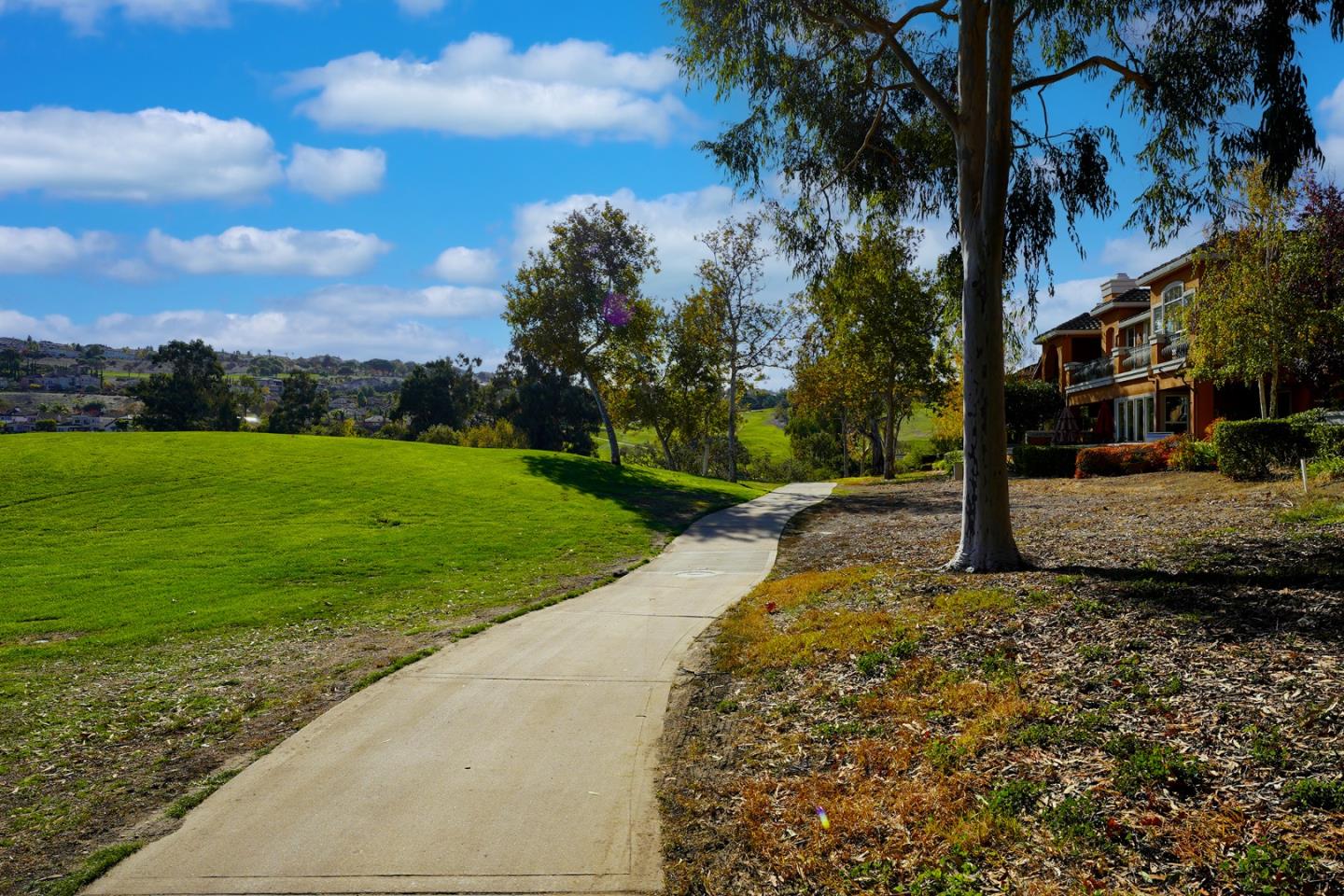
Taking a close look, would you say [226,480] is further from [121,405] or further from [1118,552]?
[121,405]

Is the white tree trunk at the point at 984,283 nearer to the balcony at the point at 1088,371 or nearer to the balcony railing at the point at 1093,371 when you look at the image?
the balcony at the point at 1088,371

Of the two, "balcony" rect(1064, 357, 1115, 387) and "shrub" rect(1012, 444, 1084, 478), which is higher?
"balcony" rect(1064, 357, 1115, 387)

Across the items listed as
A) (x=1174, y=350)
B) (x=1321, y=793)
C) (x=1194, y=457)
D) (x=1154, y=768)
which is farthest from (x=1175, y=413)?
(x=1321, y=793)

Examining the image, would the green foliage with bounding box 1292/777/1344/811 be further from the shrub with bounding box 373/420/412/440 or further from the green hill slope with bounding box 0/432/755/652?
the shrub with bounding box 373/420/412/440

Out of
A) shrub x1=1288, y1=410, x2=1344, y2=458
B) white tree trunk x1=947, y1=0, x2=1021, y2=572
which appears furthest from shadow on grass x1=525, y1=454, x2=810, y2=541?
shrub x1=1288, y1=410, x2=1344, y2=458

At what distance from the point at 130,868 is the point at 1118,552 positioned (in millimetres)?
10591

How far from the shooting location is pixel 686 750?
6273mm

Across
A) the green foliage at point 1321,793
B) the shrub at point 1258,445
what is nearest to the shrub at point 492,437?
the shrub at point 1258,445

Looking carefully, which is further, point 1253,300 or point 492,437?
point 492,437

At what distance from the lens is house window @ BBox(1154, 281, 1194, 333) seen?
29219 mm

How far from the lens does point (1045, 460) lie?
2786 cm

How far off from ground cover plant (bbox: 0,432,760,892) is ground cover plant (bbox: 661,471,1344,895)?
3.66 m

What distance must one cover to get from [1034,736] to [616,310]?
3280cm

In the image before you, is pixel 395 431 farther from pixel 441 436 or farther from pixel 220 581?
pixel 220 581
